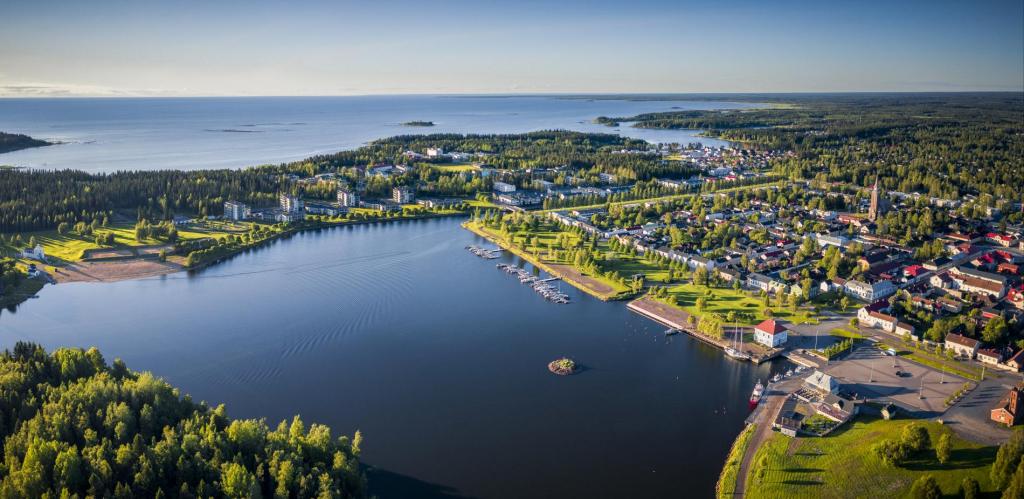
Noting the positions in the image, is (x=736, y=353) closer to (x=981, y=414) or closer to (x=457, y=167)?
(x=981, y=414)

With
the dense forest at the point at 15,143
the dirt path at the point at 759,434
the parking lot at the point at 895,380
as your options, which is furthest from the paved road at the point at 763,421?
the dense forest at the point at 15,143

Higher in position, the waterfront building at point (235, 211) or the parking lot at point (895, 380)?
the waterfront building at point (235, 211)

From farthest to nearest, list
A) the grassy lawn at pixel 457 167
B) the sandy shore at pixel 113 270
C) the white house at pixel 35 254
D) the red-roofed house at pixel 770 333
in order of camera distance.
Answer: the grassy lawn at pixel 457 167 → the white house at pixel 35 254 → the sandy shore at pixel 113 270 → the red-roofed house at pixel 770 333

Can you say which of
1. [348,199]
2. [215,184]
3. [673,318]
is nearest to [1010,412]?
[673,318]

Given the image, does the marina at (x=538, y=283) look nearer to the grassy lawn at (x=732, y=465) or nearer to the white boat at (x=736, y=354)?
the white boat at (x=736, y=354)

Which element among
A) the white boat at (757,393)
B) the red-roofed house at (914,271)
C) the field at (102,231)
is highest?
the field at (102,231)
